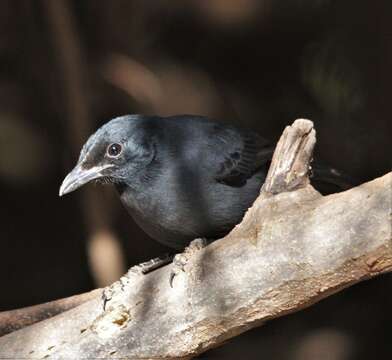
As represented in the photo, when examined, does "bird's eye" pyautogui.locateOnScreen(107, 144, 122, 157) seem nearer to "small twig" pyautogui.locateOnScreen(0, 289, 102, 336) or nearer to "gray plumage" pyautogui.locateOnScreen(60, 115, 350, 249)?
"gray plumage" pyautogui.locateOnScreen(60, 115, 350, 249)

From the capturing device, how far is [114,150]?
5020mm

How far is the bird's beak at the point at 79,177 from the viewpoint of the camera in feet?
16.0

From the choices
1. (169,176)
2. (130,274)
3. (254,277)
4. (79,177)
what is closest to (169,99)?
(169,176)

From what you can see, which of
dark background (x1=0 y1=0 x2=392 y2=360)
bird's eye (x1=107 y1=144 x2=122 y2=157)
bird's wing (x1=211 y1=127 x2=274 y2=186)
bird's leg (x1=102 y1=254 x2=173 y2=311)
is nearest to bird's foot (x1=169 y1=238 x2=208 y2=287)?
bird's leg (x1=102 y1=254 x2=173 y2=311)

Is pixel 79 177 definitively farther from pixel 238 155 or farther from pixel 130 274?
pixel 238 155

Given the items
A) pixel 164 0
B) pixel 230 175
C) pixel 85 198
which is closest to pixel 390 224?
pixel 230 175

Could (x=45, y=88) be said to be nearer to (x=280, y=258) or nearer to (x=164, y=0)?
(x=164, y=0)

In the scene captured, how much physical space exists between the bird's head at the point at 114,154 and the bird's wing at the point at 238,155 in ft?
1.40

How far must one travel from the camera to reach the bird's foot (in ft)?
13.8

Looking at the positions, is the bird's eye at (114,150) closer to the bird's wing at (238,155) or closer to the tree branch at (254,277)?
the bird's wing at (238,155)

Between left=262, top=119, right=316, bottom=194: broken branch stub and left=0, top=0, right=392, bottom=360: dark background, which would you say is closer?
left=262, top=119, right=316, bottom=194: broken branch stub

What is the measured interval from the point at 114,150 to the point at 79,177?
10.0 inches

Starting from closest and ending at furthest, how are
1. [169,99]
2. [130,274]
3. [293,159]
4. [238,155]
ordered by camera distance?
[293,159]
[130,274]
[238,155]
[169,99]

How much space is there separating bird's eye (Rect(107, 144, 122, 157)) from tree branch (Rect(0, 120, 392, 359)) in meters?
0.86
